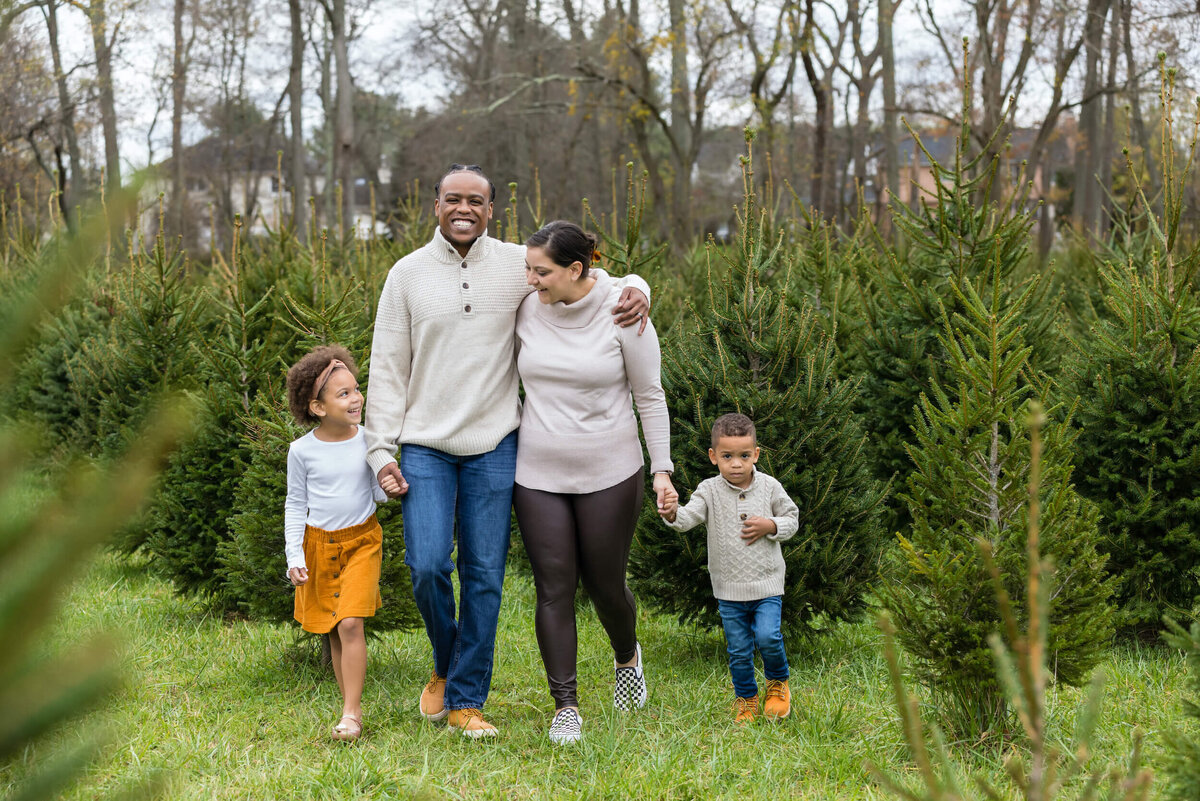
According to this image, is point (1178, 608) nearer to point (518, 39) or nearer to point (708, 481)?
point (708, 481)

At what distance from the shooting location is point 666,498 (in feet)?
13.8

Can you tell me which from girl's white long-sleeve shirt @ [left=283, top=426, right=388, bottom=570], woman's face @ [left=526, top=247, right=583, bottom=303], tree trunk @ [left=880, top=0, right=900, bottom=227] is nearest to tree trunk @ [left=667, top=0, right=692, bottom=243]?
tree trunk @ [left=880, top=0, right=900, bottom=227]

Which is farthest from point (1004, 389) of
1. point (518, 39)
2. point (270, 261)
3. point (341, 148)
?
point (518, 39)

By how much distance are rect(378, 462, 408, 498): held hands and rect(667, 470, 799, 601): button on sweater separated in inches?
42.7

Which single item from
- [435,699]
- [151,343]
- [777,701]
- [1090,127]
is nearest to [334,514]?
[435,699]

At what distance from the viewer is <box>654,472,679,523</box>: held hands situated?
4.19 meters

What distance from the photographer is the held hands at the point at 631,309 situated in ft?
13.7

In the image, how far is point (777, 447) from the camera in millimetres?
5031

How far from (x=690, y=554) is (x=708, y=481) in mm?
670

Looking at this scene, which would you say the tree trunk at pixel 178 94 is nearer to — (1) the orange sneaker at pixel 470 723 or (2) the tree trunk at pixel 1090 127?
(2) the tree trunk at pixel 1090 127

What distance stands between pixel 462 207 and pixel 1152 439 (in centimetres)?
347

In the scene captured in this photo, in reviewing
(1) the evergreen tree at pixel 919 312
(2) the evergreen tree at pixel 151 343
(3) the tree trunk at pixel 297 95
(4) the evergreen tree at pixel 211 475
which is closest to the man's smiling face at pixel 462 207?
(4) the evergreen tree at pixel 211 475

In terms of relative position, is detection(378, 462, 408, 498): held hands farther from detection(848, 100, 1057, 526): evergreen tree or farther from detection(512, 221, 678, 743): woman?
detection(848, 100, 1057, 526): evergreen tree

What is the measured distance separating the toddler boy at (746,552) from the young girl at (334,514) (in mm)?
1249
